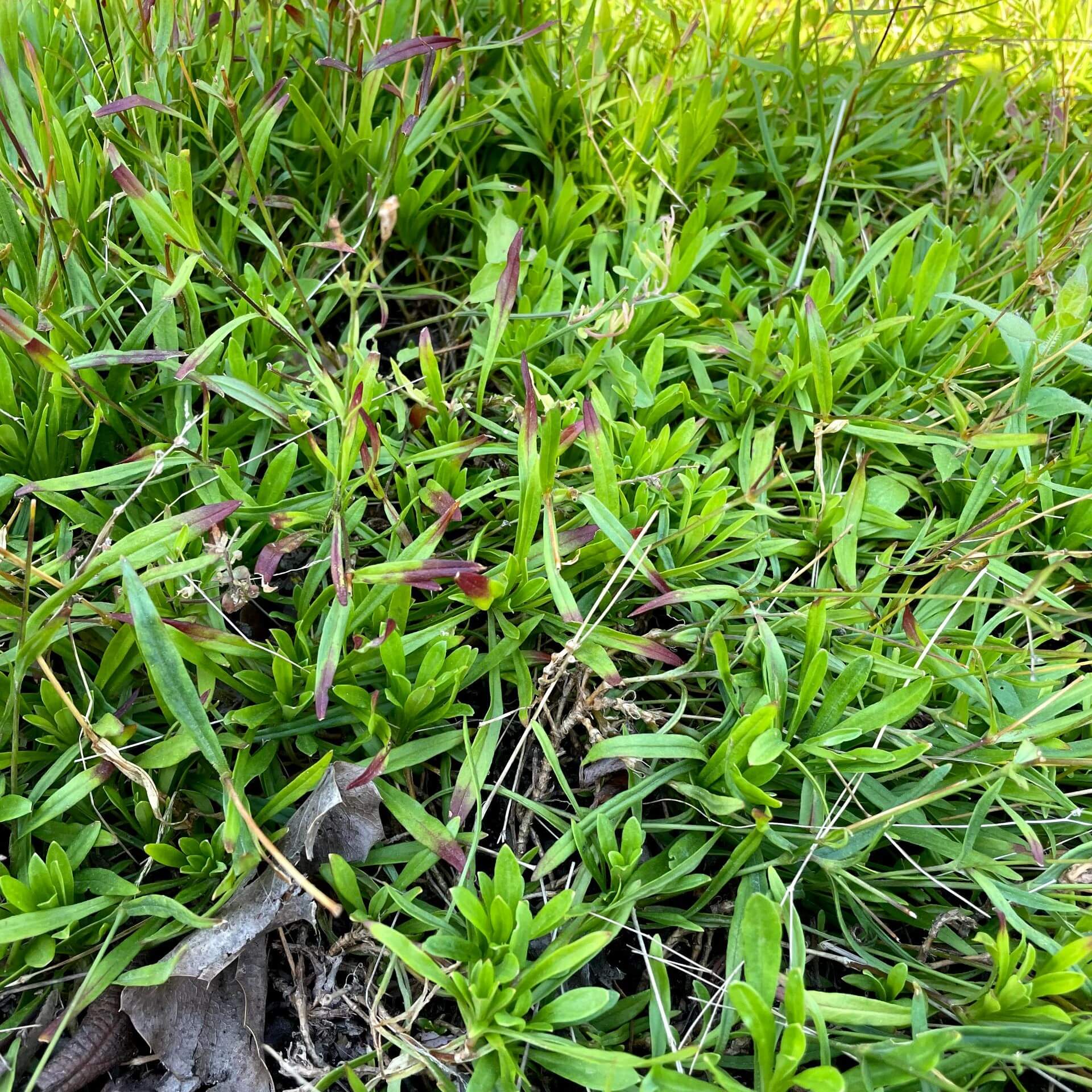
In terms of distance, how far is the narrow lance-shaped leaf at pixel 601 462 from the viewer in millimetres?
1325

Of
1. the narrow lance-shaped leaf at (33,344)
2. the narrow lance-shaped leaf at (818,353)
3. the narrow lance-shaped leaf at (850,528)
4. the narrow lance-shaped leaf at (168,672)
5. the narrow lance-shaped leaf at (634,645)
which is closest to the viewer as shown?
the narrow lance-shaped leaf at (168,672)

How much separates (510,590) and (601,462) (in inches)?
9.5

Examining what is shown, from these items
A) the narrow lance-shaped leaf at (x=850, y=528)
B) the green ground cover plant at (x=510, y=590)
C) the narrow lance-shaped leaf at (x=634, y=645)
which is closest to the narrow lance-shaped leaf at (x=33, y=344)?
the green ground cover plant at (x=510, y=590)

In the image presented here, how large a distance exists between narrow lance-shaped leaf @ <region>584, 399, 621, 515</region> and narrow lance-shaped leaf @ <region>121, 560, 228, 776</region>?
633 mm

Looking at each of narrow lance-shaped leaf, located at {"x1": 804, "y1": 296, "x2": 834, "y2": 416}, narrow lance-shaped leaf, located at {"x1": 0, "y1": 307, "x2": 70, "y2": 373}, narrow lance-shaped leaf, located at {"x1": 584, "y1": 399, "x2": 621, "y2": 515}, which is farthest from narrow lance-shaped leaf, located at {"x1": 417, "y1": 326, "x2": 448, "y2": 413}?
narrow lance-shaped leaf, located at {"x1": 804, "y1": 296, "x2": 834, "y2": 416}

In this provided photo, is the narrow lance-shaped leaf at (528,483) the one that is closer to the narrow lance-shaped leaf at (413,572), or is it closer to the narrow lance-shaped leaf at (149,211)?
the narrow lance-shaped leaf at (413,572)

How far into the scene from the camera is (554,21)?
1.85 m

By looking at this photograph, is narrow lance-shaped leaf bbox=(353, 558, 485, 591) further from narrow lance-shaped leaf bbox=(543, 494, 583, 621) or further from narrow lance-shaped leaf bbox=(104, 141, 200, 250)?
narrow lance-shaped leaf bbox=(104, 141, 200, 250)

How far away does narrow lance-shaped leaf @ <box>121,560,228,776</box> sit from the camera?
1.07 meters

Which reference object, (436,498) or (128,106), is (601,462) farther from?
(128,106)

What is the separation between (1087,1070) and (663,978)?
521 mm

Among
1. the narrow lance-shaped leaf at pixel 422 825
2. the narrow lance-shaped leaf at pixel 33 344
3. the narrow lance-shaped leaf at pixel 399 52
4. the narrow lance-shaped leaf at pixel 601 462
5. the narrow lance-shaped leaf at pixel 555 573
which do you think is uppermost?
the narrow lance-shaped leaf at pixel 399 52

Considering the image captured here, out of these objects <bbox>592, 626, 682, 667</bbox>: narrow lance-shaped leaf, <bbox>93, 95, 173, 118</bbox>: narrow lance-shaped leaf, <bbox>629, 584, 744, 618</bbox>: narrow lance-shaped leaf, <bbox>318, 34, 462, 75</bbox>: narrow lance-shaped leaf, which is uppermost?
<bbox>318, 34, 462, 75</bbox>: narrow lance-shaped leaf

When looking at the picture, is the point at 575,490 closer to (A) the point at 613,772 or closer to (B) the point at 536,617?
(B) the point at 536,617
